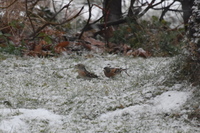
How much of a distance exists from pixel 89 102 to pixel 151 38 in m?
3.06

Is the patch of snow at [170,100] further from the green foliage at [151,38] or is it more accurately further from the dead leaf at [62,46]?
the dead leaf at [62,46]

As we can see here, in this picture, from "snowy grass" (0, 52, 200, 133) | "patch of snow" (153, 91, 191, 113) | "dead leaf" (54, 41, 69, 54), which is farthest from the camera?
"dead leaf" (54, 41, 69, 54)

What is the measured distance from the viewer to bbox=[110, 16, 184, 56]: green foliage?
6.08 meters

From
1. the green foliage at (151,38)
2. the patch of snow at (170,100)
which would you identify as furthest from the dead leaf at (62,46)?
the patch of snow at (170,100)

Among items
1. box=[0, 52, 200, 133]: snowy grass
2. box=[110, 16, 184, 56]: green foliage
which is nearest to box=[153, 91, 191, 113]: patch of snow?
box=[0, 52, 200, 133]: snowy grass

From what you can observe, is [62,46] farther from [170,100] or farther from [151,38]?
[170,100]

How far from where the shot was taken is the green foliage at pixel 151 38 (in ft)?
19.9

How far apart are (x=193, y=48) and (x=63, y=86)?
156 cm

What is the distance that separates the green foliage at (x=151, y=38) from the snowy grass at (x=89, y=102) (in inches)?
53.7

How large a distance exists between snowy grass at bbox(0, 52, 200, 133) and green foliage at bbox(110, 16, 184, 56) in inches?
53.7

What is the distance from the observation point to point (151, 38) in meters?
6.14

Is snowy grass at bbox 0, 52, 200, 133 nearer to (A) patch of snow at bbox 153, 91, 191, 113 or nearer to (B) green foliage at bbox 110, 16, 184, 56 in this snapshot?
(A) patch of snow at bbox 153, 91, 191, 113

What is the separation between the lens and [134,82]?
4.06 m

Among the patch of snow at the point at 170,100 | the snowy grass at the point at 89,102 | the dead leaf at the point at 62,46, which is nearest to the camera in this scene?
the snowy grass at the point at 89,102
